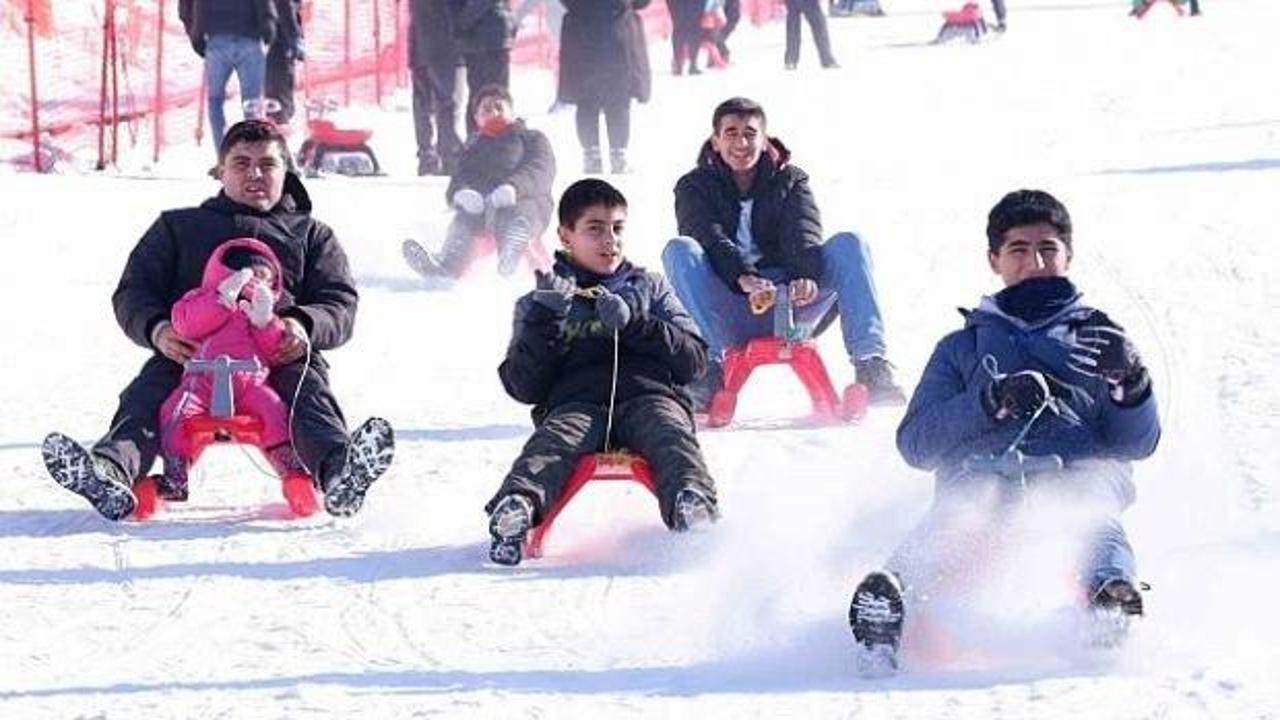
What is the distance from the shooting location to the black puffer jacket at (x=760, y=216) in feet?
27.9

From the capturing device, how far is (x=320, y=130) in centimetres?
1689

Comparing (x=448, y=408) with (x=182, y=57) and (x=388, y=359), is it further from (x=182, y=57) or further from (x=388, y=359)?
(x=182, y=57)

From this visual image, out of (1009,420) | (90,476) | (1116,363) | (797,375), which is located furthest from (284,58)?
(1116,363)

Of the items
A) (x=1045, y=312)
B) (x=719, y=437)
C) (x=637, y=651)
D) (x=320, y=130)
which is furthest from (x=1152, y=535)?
(x=320, y=130)

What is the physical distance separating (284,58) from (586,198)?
391 inches

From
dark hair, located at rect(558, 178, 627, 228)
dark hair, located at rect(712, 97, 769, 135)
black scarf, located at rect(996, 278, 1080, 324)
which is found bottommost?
black scarf, located at rect(996, 278, 1080, 324)

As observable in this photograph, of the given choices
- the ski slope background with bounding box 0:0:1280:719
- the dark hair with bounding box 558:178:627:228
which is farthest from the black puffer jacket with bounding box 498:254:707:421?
the ski slope background with bounding box 0:0:1280:719

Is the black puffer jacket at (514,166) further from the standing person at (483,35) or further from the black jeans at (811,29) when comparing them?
the black jeans at (811,29)

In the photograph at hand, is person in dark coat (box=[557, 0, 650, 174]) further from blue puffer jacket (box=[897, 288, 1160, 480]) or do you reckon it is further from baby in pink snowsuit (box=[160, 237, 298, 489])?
blue puffer jacket (box=[897, 288, 1160, 480])

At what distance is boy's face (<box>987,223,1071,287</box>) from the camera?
18.5ft

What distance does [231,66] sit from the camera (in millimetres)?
15461

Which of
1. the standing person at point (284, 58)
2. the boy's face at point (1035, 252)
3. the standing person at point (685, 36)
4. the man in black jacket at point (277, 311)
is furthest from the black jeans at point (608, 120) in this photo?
the boy's face at point (1035, 252)

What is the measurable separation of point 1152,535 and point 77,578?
2522mm

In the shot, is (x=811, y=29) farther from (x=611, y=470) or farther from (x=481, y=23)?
(x=611, y=470)
